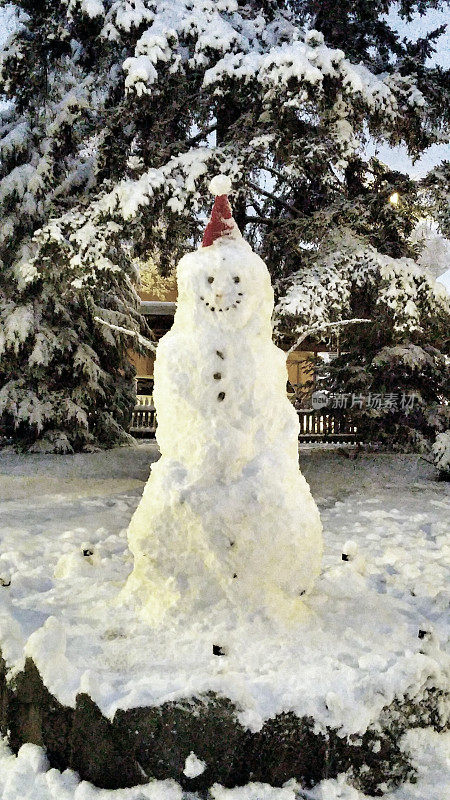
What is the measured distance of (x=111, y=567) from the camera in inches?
158

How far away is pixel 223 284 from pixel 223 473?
0.95 meters

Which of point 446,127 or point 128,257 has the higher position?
point 446,127

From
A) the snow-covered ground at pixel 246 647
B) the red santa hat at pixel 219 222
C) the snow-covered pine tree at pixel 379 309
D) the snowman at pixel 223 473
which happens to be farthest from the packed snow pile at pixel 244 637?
the snow-covered pine tree at pixel 379 309

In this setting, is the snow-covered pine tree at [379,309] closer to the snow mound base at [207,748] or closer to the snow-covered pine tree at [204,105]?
the snow-covered pine tree at [204,105]

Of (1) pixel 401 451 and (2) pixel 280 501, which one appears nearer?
(2) pixel 280 501

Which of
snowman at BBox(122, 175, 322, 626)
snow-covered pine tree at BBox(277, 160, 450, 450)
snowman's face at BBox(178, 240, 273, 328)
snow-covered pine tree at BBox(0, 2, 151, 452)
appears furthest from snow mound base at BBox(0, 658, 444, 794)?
snow-covered pine tree at BBox(0, 2, 151, 452)

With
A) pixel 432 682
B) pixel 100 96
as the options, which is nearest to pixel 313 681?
pixel 432 682

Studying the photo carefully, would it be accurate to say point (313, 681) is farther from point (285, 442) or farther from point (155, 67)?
point (155, 67)

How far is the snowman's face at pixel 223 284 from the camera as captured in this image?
2867 mm

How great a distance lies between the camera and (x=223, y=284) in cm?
287

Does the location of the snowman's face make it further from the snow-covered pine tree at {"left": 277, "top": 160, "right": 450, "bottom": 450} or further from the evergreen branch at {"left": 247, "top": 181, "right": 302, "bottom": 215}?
the evergreen branch at {"left": 247, "top": 181, "right": 302, "bottom": 215}

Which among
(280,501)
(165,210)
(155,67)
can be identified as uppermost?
(155,67)

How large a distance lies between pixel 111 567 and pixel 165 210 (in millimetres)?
5176

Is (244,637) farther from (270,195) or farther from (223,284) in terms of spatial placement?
(270,195)
